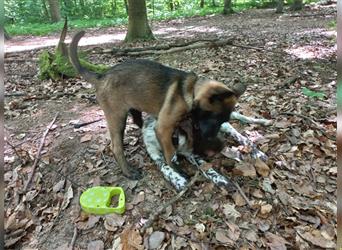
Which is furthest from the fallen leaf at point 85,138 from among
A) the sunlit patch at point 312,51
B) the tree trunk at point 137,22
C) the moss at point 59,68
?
the tree trunk at point 137,22

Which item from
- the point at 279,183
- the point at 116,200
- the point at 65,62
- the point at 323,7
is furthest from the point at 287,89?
the point at 323,7

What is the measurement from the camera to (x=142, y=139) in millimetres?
4672

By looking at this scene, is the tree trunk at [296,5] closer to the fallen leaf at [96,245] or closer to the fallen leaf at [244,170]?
the fallen leaf at [244,170]

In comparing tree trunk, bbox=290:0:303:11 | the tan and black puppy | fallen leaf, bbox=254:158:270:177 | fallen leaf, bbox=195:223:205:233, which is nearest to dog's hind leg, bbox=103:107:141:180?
the tan and black puppy

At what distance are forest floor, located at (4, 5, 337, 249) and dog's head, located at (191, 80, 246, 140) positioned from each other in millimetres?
683

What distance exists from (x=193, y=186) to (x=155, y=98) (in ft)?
3.70

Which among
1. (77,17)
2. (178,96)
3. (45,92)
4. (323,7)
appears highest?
(178,96)

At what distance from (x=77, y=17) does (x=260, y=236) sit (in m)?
29.9

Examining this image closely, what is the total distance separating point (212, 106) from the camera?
3.46 meters

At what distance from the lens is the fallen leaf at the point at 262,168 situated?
12.7 feet

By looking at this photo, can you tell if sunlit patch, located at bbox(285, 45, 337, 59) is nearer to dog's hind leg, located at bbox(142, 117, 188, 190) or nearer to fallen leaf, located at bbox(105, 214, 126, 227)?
dog's hind leg, located at bbox(142, 117, 188, 190)

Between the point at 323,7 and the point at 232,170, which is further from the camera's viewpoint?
the point at 323,7

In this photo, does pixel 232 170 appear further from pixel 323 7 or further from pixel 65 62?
pixel 323 7

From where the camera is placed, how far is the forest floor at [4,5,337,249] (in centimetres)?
328
